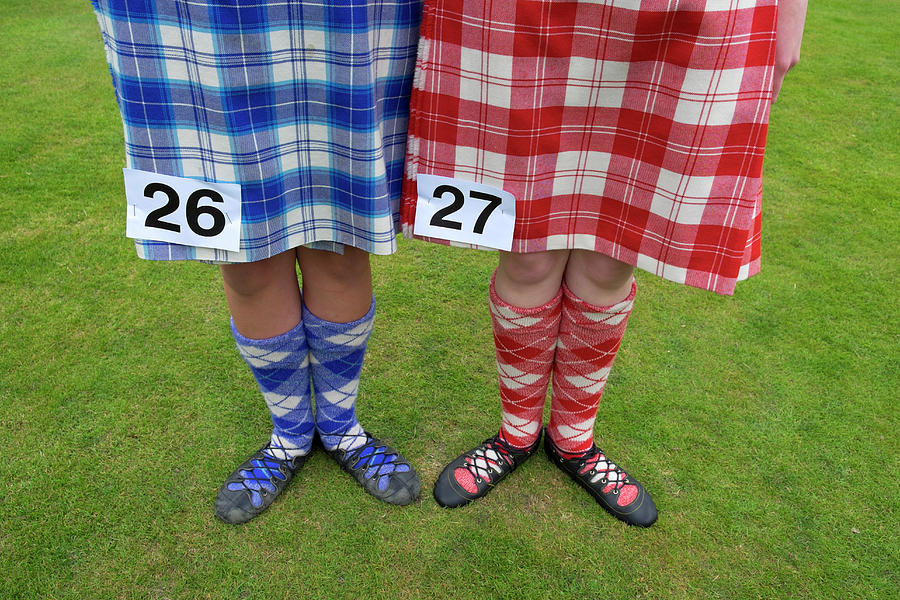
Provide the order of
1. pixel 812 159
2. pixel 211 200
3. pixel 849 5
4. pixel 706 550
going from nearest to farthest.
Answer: pixel 211 200, pixel 706 550, pixel 812 159, pixel 849 5

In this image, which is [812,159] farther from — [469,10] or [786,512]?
[469,10]

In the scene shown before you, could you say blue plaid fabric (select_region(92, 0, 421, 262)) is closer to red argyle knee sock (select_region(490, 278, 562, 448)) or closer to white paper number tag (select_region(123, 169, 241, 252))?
white paper number tag (select_region(123, 169, 241, 252))

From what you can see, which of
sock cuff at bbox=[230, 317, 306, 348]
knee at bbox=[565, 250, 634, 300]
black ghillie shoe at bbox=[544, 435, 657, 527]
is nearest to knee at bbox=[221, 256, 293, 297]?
sock cuff at bbox=[230, 317, 306, 348]

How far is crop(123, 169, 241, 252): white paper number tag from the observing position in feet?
2.87

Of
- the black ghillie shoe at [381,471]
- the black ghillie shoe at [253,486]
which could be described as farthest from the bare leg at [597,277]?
the black ghillie shoe at [253,486]

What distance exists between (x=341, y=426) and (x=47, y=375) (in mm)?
763

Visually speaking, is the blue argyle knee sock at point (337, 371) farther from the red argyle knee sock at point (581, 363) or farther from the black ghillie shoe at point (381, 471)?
the red argyle knee sock at point (581, 363)

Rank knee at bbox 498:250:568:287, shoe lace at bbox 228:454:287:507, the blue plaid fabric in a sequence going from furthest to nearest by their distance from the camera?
1. shoe lace at bbox 228:454:287:507
2. knee at bbox 498:250:568:287
3. the blue plaid fabric

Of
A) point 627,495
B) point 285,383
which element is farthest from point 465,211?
point 627,495

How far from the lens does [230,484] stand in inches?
51.8

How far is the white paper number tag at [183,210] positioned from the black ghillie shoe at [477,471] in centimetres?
71

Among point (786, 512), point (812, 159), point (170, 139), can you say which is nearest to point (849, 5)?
point (812, 159)

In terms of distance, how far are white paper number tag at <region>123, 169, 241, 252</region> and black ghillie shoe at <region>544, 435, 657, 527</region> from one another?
841 mm

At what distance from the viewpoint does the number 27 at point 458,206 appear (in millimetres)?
978
